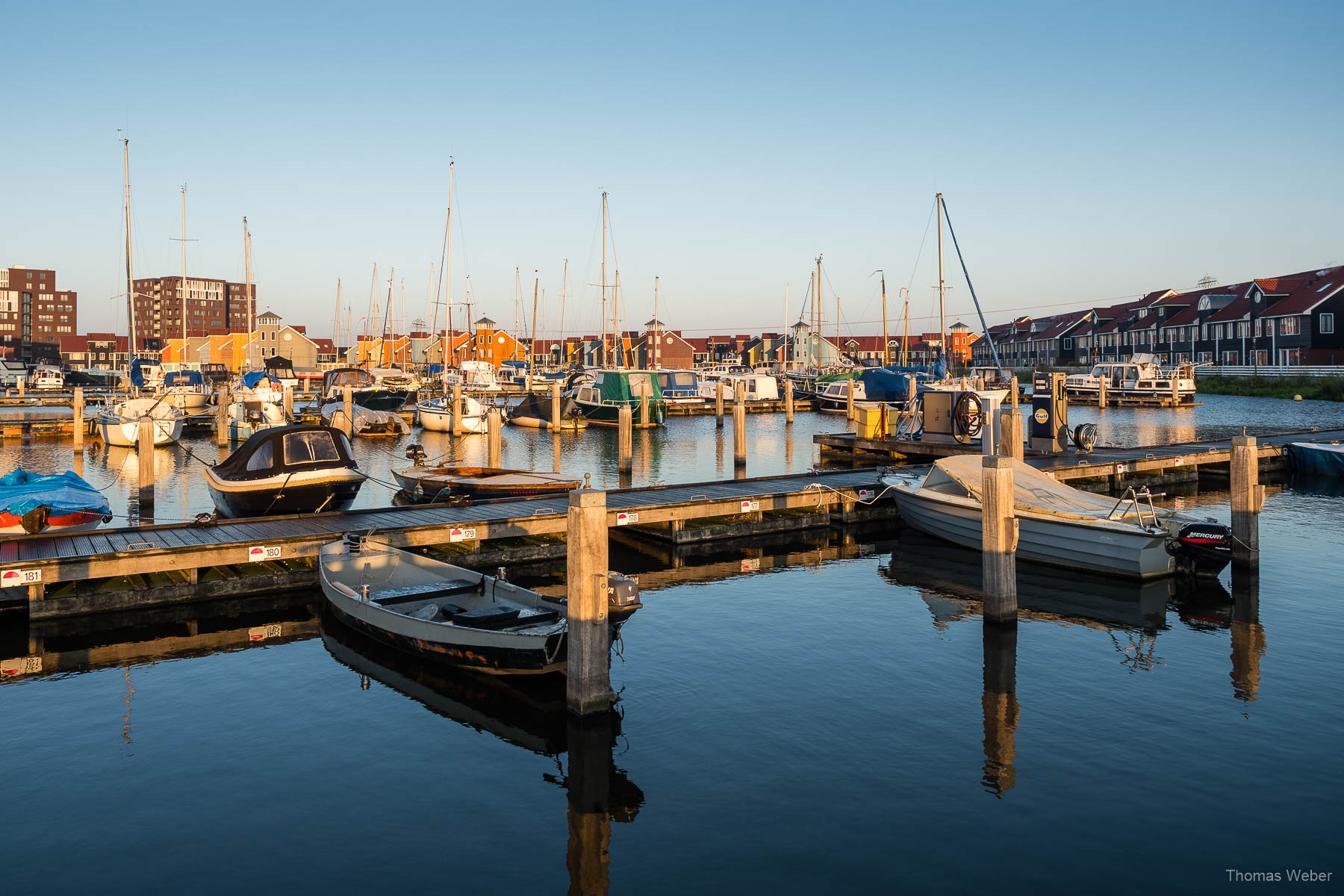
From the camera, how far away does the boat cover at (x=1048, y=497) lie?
1923 centimetres

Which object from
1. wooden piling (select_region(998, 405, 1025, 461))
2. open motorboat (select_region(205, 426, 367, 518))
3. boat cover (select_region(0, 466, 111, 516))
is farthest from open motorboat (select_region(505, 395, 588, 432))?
boat cover (select_region(0, 466, 111, 516))

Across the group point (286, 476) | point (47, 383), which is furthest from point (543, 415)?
point (47, 383)

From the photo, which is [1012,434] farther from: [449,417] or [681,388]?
[681,388]

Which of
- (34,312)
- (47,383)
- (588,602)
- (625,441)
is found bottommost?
(588,602)

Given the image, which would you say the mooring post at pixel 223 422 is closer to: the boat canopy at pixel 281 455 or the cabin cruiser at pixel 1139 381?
the boat canopy at pixel 281 455

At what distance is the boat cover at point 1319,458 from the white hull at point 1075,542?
20.2 m

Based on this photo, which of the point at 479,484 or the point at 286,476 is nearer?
the point at 286,476

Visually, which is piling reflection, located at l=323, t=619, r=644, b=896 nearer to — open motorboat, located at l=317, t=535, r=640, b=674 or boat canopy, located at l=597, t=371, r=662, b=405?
open motorboat, located at l=317, t=535, r=640, b=674

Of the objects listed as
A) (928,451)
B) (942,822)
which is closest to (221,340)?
(928,451)

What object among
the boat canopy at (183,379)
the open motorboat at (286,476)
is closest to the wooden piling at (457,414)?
the open motorboat at (286,476)

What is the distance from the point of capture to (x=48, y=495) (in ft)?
67.2

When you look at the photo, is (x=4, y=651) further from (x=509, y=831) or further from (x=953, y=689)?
(x=953, y=689)

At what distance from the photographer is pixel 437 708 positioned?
12.3 meters

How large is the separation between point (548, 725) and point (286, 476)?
487 inches
